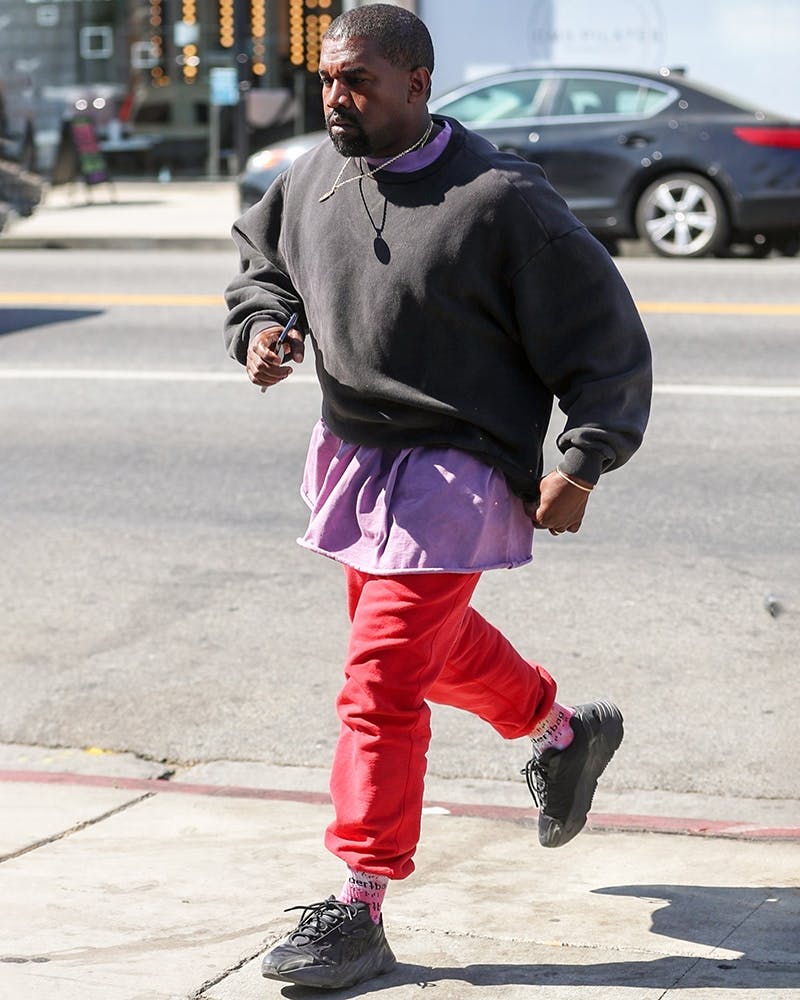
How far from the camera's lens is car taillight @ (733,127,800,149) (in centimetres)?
1506

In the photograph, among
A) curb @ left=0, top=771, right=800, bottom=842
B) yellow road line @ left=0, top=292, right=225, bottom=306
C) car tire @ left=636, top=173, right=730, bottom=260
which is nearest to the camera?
curb @ left=0, top=771, right=800, bottom=842

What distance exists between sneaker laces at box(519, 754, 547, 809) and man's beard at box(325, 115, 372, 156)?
134 cm

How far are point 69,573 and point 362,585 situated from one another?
3.29 meters

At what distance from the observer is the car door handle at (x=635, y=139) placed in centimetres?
1520

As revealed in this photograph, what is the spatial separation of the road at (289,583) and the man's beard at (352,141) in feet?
6.53

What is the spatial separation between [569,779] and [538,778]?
0.07m

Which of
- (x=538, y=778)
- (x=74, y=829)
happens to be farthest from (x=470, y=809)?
(x=74, y=829)

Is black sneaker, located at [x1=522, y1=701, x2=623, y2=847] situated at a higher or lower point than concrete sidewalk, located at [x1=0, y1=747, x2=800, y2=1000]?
higher

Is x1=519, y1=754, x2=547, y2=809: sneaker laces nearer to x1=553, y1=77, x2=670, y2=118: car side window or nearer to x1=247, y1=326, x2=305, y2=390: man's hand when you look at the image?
x1=247, y1=326, x2=305, y2=390: man's hand

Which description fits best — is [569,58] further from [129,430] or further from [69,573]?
[69,573]

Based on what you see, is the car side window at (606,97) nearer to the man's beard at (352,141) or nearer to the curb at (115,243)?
the curb at (115,243)

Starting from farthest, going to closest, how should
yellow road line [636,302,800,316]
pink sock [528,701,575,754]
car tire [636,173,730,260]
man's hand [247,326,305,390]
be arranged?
car tire [636,173,730,260], yellow road line [636,302,800,316], pink sock [528,701,575,754], man's hand [247,326,305,390]

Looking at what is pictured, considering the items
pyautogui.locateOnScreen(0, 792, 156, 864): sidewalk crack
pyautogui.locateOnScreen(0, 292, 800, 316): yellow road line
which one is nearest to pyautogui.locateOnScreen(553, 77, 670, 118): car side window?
pyautogui.locateOnScreen(0, 292, 800, 316): yellow road line

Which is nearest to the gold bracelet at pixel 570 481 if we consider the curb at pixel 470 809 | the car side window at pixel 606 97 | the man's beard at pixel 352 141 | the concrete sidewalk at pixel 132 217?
the man's beard at pixel 352 141
